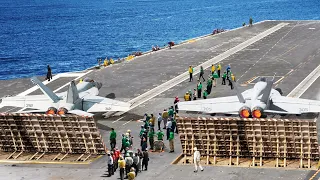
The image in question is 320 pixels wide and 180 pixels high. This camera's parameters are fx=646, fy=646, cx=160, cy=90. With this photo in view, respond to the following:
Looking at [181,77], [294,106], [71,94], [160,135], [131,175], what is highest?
[181,77]

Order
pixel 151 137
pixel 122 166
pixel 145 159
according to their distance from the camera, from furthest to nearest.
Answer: pixel 151 137, pixel 145 159, pixel 122 166

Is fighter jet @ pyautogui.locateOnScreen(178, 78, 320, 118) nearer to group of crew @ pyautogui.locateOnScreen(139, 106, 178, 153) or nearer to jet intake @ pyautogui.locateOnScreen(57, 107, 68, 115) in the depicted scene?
group of crew @ pyautogui.locateOnScreen(139, 106, 178, 153)

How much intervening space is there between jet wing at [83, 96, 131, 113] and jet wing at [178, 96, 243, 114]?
5.22 meters

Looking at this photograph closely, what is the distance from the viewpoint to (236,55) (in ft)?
326

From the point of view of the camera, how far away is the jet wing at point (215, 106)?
55906 millimetres

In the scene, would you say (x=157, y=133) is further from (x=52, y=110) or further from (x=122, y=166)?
(x=52, y=110)

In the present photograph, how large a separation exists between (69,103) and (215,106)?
13.0m

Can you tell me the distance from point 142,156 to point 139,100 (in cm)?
2533

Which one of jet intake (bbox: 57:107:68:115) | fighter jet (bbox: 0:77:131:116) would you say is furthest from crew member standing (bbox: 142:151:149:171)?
jet intake (bbox: 57:107:68:115)

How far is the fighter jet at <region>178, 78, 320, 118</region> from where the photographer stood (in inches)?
2085

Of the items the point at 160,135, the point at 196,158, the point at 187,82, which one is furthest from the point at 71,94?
the point at 187,82

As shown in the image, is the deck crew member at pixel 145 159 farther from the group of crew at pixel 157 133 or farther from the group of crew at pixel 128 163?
the group of crew at pixel 157 133

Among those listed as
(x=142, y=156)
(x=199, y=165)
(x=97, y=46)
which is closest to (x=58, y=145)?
(x=142, y=156)

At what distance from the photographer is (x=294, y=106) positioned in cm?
5569
